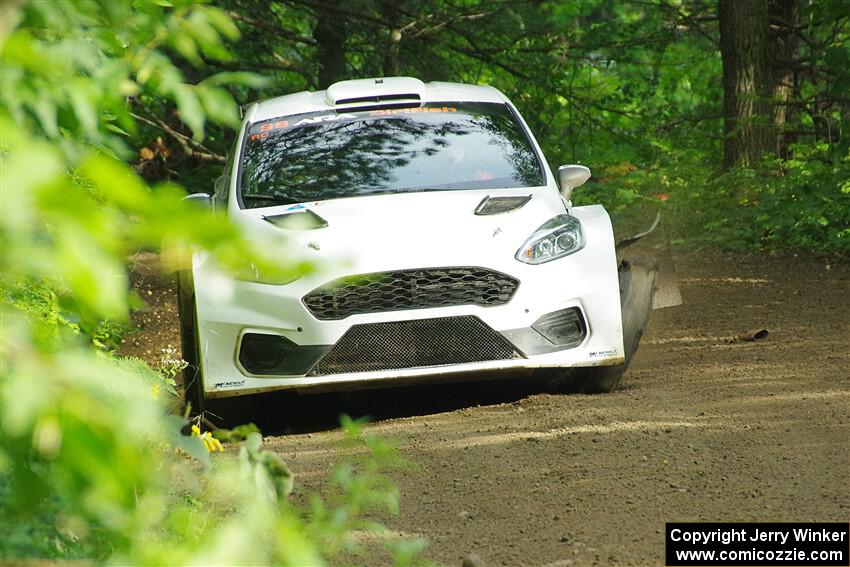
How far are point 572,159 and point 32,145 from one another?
17691 mm

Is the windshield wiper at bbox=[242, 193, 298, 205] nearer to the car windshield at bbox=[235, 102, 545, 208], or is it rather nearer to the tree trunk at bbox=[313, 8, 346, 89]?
the car windshield at bbox=[235, 102, 545, 208]

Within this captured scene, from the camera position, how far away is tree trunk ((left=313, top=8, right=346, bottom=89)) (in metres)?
16.3

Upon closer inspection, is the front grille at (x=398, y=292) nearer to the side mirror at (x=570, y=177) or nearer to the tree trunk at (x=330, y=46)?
the side mirror at (x=570, y=177)

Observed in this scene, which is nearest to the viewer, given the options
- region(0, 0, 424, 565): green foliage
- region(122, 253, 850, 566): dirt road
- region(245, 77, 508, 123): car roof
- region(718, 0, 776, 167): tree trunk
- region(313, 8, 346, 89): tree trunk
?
region(0, 0, 424, 565): green foliage

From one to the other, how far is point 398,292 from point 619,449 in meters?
1.52

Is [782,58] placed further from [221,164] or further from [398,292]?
[398,292]

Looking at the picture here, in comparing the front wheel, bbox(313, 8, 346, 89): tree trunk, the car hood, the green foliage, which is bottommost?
bbox(313, 8, 346, 89): tree trunk

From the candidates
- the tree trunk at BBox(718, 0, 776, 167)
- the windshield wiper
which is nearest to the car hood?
the windshield wiper

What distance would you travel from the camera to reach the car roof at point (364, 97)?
8055 mm

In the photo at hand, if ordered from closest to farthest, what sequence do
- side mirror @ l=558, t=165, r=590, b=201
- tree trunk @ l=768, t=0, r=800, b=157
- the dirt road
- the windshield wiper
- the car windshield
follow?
the dirt road < the windshield wiper < the car windshield < side mirror @ l=558, t=165, r=590, b=201 < tree trunk @ l=768, t=0, r=800, b=157

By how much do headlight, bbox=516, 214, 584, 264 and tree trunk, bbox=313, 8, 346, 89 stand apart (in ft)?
33.3

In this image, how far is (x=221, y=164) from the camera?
1808 cm

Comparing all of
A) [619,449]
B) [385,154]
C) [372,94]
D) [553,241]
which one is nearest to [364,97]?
[372,94]

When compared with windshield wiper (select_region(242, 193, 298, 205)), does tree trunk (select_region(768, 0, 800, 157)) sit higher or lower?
lower
